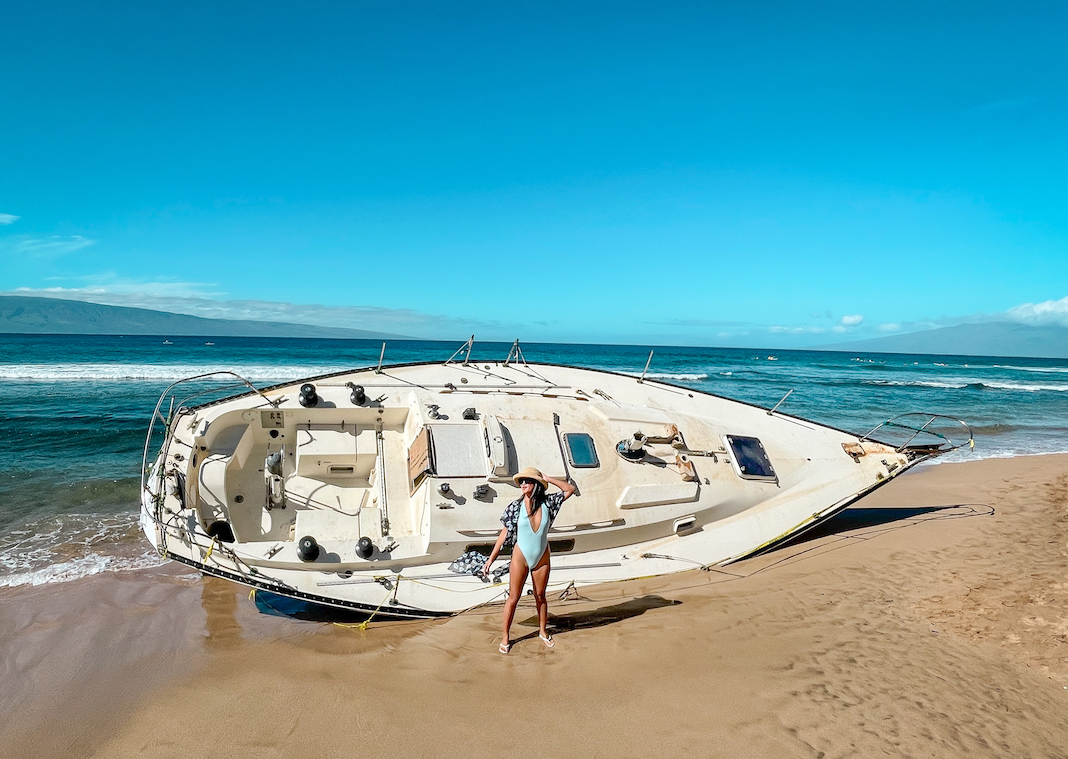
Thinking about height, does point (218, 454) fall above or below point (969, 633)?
above

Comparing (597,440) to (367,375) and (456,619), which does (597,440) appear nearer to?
(456,619)

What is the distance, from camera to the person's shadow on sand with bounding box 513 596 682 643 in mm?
6160

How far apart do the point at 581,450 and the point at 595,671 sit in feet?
10.1

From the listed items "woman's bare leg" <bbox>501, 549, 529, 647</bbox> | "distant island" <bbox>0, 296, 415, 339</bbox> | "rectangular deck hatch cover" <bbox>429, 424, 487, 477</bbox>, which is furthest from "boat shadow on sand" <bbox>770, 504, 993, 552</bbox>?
"distant island" <bbox>0, 296, 415, 339</bbox>

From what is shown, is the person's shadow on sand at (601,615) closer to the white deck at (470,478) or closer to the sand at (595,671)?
the sand at (595,671)

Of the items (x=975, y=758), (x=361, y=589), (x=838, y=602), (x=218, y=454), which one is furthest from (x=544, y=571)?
(x=218, y=454)

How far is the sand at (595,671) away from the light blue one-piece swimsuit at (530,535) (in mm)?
1197

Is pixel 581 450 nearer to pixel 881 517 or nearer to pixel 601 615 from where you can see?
pixel 601 615

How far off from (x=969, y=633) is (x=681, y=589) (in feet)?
10.1

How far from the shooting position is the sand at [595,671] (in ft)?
14.8

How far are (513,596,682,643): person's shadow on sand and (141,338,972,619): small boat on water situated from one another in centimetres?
46

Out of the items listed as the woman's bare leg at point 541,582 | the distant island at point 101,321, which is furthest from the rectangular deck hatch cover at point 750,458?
the distant island at point 101,321

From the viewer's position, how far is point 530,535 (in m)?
5.21

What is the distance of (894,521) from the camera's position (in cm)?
1030
